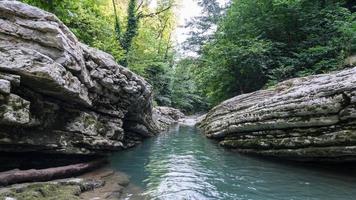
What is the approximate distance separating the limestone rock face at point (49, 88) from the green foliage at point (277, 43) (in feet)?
34.0

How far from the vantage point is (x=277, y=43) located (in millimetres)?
19047

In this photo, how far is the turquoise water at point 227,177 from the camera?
7555mm

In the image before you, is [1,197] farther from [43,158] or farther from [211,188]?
[211,188]

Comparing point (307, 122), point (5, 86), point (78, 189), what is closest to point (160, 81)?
point (307, 122)

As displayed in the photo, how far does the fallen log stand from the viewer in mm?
7177

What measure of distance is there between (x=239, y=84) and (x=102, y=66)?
1370 centimetres

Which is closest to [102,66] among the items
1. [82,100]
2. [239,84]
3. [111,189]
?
[82,100]

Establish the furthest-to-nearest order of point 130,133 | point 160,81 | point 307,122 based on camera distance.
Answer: point 160,81 → point 130,133 → point 307,122

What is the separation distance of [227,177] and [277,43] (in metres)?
12.3

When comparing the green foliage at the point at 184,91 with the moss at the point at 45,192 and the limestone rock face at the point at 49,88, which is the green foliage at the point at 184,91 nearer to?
the limestone rock face at the point at 49,88

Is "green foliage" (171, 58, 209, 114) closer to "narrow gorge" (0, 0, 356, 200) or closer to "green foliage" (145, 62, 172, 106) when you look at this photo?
"green foliage" (145, 62, 172, 106)

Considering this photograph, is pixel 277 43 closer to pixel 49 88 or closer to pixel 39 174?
pixel 49 88

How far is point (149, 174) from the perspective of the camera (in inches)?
392

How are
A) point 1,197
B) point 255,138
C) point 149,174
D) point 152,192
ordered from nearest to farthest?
point 1,197, point 152,192, point 149,174, point 255,138
